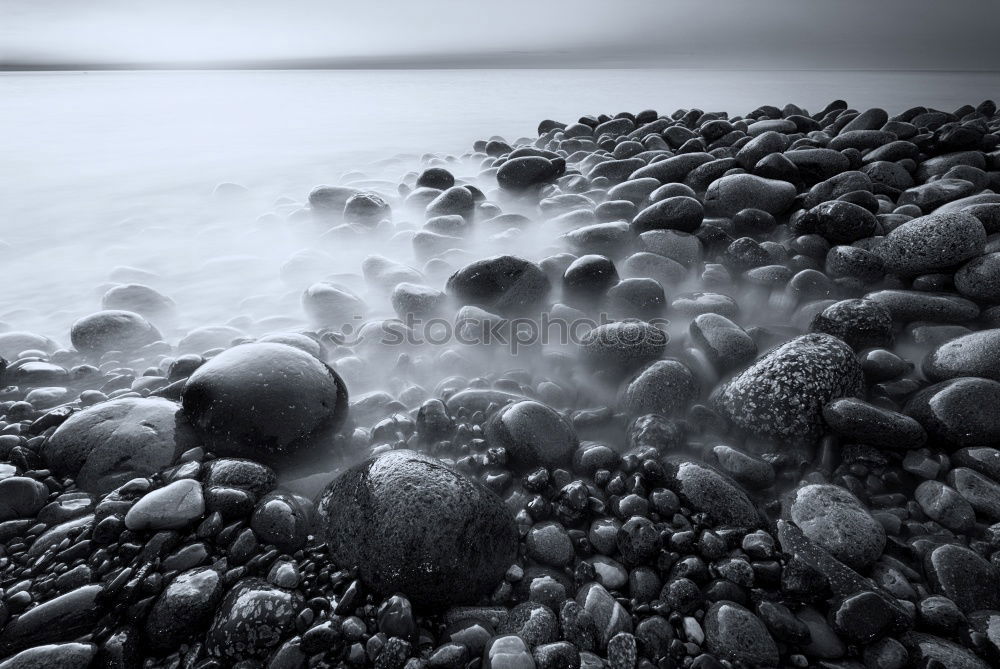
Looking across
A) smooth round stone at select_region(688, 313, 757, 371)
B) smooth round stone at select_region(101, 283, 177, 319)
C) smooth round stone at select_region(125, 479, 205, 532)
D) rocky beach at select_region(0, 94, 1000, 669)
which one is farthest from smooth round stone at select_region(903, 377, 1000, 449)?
smooth round stone at select_region(101, 283, 177, 319)

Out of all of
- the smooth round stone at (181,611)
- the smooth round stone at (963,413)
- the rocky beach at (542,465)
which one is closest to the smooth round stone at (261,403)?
the rocky beach at (542,465)

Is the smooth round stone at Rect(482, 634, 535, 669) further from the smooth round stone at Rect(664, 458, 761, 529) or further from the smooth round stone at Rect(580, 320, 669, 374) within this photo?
the smooth round stone at Rect(580, 320, 669, 374)

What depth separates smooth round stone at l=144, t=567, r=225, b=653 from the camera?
4.43 feet

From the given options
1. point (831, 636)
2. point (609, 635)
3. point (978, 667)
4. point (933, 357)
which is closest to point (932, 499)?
point (978, 667)

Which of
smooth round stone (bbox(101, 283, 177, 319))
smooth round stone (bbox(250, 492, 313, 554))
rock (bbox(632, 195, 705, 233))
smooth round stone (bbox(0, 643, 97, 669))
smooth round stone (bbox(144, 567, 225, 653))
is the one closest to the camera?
smooth round stone (bbox(0, 643, 97, 669))

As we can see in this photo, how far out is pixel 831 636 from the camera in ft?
4.44

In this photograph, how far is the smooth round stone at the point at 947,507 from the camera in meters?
1.66

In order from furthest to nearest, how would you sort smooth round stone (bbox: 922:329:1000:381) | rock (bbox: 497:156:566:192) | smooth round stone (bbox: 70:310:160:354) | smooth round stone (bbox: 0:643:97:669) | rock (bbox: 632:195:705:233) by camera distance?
1. rock (bbox: 497:156:566:192)
2. rock (bbox: 632:195:705:233)
3. smooth round stone (bbox: 70:310:160:354)
4. smooth round stone (bbox: 922:329:1000:381)
5. smooth round stone (bbox: 0:643:97:669)

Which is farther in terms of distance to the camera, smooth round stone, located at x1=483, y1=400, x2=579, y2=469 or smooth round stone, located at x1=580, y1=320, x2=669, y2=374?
smooth round stone, located at x1=580, y1=320, x2=669, y2=374

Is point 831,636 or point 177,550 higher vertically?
point 177,550

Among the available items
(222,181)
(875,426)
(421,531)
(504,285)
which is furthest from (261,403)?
(222,181)

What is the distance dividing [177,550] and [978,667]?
86.7 inches

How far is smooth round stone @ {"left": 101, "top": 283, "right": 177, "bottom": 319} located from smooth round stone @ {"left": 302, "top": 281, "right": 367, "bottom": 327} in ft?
3.23

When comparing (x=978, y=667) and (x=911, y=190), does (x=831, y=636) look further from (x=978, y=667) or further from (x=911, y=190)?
(x=911, y=190)
